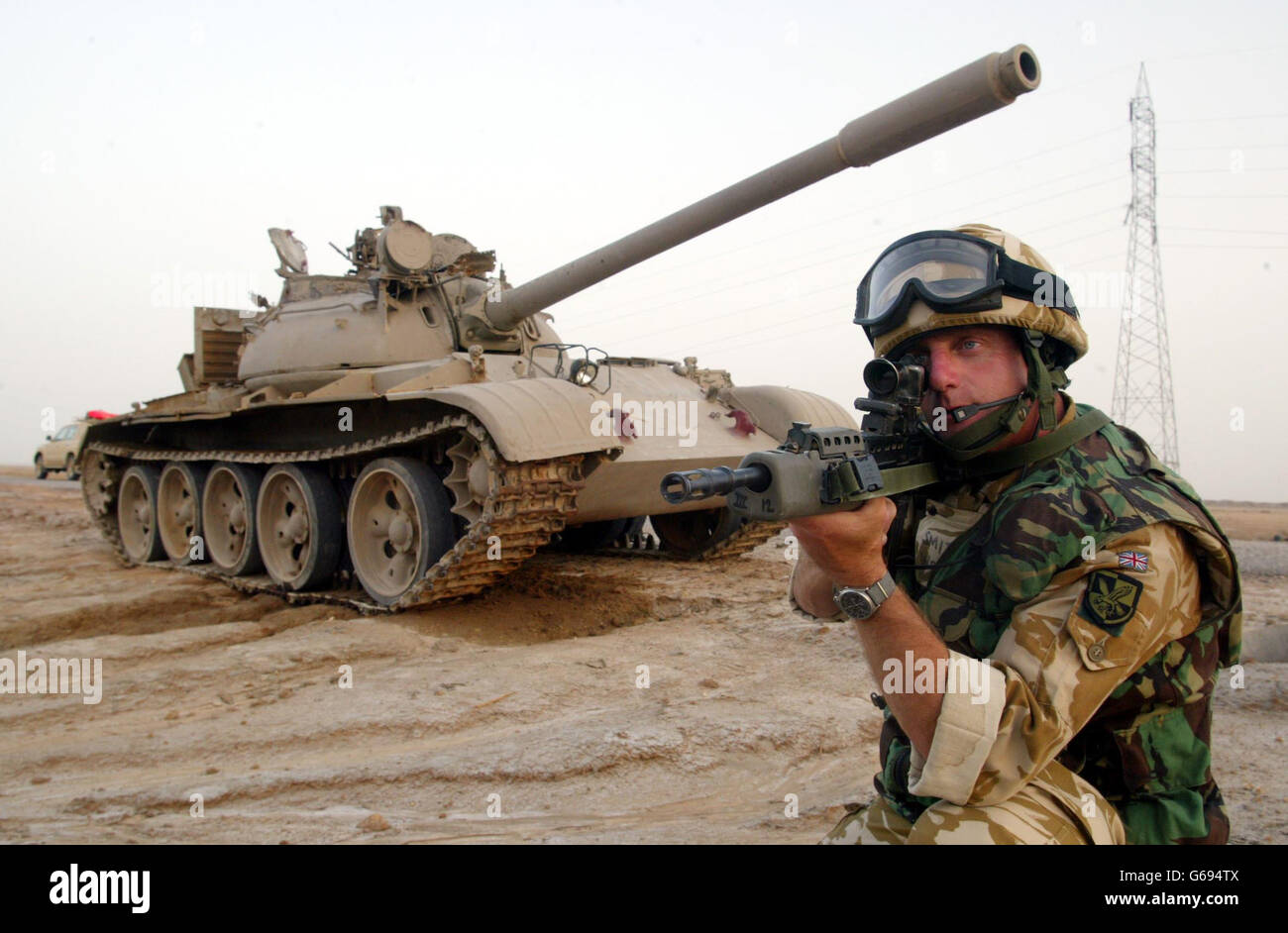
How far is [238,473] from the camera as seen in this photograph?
9.00m

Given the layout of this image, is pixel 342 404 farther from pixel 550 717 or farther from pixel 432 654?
pixel 550 717

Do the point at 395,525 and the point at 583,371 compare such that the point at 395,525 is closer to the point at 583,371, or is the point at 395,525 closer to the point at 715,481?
the point at 583,371

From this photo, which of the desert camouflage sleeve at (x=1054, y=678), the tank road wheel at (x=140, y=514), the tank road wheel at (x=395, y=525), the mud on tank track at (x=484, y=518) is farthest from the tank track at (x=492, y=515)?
the desert camouflage sleeve at (x=1054, y=678)

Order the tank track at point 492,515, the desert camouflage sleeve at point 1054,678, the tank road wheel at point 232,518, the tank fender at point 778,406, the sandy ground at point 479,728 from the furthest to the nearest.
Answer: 1. the tank road wheel at point 232,518
2. the tank fender at point 778,406
3. the tank track at point 492,515
4. the sandy ground at point 479,728
5. the desert camouflage sleeve at point 1054,678

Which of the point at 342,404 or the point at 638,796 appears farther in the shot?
the point at 342,404

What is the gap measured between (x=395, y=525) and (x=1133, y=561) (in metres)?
6.23

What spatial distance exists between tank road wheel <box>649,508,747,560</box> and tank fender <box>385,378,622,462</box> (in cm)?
269

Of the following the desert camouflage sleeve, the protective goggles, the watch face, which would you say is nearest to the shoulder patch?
the desert camouflage sleeve

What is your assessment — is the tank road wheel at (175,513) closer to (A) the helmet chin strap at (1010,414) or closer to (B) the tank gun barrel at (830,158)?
(B) the tank gun barrel at (830,158)

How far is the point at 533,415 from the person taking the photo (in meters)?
6.18

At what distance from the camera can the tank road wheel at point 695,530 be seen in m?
8.97

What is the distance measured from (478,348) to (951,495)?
18.6 ft

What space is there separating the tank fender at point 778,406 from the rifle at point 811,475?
6.05m
